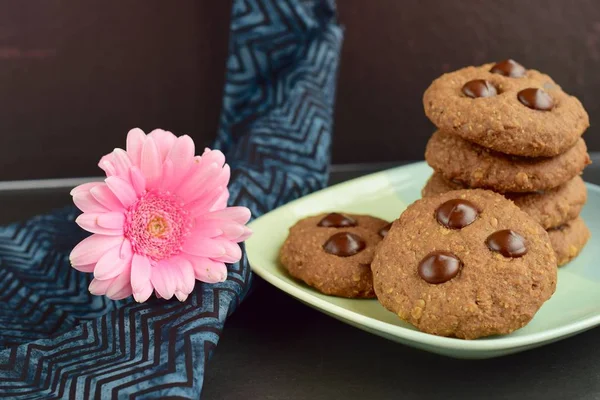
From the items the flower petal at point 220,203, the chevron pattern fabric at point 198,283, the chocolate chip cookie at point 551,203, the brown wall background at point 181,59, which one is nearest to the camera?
the chevron pattern fabric at point 198,283

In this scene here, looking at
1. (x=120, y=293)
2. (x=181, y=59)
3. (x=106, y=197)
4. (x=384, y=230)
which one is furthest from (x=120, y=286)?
(x=181, y=59)

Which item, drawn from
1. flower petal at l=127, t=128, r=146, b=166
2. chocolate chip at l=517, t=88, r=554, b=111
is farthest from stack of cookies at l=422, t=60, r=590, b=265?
flower petal at l=127, t=128, r=146, b=166

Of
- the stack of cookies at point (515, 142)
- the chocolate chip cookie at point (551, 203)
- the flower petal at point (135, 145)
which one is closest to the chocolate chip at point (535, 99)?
the stack of cookies at point (515, 142)

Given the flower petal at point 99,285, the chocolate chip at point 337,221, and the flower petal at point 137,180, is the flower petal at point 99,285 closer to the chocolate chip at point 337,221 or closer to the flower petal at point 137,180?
the flower petal at point 137,180

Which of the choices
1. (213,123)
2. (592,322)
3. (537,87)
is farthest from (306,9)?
(592,322)

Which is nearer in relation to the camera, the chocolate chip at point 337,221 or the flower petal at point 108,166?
the flower petal at point 108,166

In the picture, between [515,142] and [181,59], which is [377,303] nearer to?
[515,142]
